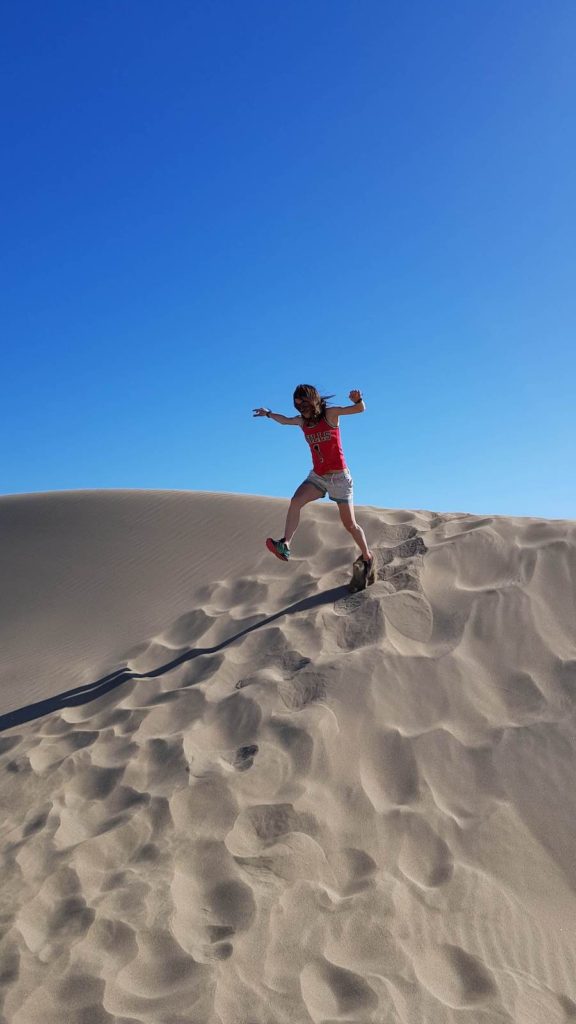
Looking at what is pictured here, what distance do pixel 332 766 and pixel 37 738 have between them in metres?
2.13

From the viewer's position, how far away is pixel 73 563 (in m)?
8.06

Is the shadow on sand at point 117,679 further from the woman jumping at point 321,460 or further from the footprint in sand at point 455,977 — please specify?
the footprint in sand at point 455,977

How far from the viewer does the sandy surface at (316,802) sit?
248 centimetres

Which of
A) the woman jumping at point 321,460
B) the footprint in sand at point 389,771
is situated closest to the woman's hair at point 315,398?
the woman jumping at point 321,460

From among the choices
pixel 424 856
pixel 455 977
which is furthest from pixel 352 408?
pixel 455 977

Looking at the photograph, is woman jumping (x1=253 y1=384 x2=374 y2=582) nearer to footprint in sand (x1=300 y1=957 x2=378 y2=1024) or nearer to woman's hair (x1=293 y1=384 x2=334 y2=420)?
woman's hair (x1=293 y1=384 x2=334 y2=420)

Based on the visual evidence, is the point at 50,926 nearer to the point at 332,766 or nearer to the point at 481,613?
the point at 332,766

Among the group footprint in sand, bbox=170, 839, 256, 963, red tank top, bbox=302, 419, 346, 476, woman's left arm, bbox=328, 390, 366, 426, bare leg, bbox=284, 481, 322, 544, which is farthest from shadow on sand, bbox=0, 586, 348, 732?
footprint in sand, bbox=170, 839, 256, 963

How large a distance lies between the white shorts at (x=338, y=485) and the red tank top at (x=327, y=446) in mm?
37

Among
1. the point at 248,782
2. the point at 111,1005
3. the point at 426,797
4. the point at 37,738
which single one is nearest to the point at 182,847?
the point at 248,782

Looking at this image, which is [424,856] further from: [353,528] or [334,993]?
[353,528]

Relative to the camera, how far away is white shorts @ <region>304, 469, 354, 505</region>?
5293 mm

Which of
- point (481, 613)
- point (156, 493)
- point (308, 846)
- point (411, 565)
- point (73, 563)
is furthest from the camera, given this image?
point (156, 493)

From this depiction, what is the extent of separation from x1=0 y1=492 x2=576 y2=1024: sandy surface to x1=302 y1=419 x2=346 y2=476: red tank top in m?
0.83
